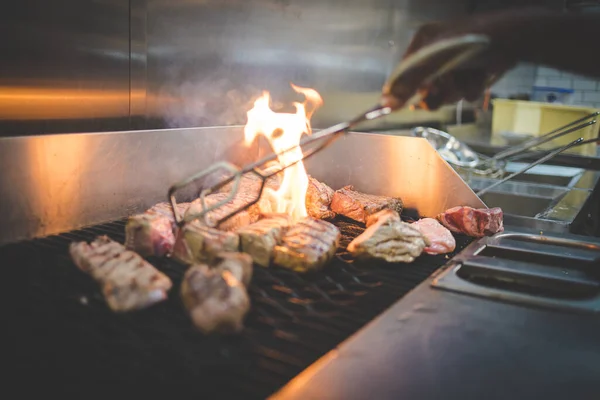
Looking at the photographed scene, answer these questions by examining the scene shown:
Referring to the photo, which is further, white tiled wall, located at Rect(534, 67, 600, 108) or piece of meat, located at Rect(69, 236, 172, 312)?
white tiled wall, located at Rect(534, 67, 600, 108)

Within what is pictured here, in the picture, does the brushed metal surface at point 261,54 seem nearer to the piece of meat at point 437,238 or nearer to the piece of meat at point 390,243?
the piece of meat at point 390,243

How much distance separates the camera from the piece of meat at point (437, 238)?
3219mm

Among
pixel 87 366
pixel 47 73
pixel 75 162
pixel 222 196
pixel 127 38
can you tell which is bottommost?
pixel 87 366

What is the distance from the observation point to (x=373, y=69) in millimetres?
6922

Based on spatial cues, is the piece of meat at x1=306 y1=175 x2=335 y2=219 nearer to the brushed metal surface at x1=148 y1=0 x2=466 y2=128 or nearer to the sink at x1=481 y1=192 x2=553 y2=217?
the brushed metal surface at x1=148 y1=0 x2=466 y2=128

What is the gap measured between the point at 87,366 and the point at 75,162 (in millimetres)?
1688

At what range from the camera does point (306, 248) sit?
2.74m

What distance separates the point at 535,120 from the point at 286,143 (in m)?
4.93

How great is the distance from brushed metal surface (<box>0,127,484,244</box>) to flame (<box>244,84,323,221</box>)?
6.8 inches

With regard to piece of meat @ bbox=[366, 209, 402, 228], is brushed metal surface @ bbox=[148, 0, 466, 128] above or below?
above

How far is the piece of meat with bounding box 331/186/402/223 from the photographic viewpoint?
382cm

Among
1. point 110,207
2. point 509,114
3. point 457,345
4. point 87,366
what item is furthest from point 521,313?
point 509,114

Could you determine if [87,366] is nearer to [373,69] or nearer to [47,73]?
[47,73]

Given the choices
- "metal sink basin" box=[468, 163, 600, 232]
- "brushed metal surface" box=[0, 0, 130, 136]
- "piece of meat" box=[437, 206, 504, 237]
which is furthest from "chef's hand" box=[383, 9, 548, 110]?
"brushed metal surface" box=[0, 0, 130, 136]
